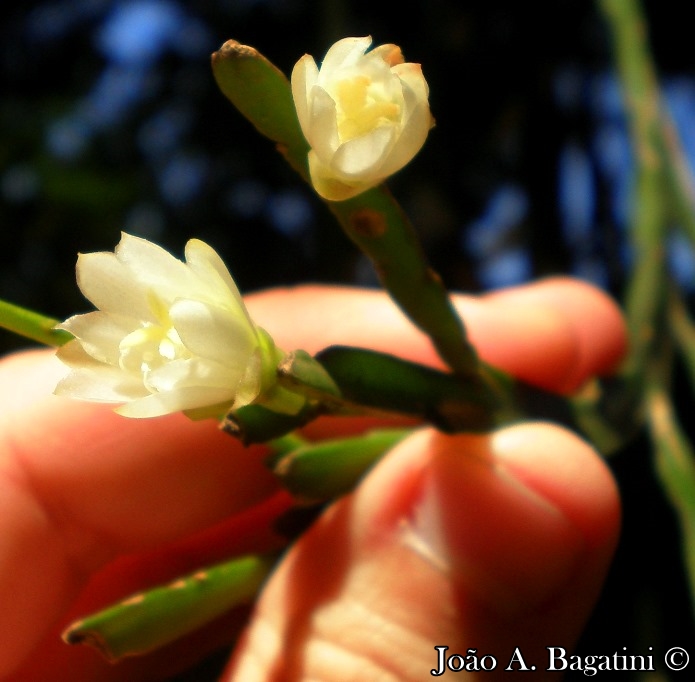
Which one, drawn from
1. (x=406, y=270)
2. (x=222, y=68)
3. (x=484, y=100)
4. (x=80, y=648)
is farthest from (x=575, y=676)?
(x=484, y=100)

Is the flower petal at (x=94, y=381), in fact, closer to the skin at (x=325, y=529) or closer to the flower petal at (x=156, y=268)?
the flower petal at (x=156, y=268)

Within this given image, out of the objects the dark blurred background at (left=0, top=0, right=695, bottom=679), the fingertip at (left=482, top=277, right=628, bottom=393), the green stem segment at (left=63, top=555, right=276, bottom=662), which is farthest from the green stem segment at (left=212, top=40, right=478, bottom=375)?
the dark blurred background at (left=0, top=0, right=695, bottom=679)

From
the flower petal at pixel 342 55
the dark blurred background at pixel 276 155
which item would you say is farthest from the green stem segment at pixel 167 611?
the dark blurred background at pixel 276 155

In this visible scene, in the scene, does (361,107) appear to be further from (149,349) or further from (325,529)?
(325,529)

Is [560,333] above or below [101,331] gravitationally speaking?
above

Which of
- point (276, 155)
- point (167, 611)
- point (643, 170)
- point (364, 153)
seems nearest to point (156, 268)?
point (364, 153)

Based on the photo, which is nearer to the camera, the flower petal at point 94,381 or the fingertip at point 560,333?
the flower petal at point 94,381
